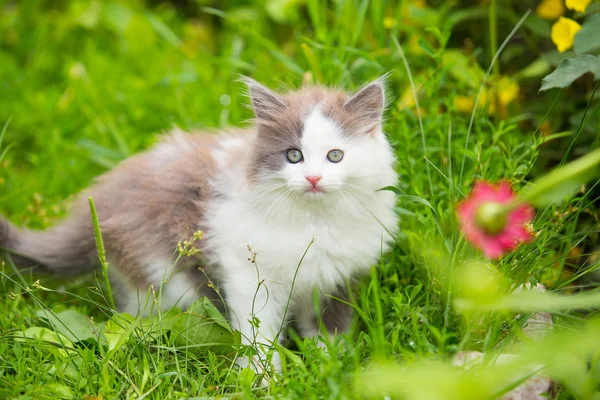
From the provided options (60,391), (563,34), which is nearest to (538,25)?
(563,34)

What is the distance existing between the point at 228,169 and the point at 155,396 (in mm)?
860

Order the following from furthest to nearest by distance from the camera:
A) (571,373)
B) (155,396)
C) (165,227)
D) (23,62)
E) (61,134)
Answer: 1. (23,62)
2. (61,134)
3. (165,227)
4. (155,396)
5. (571,373)

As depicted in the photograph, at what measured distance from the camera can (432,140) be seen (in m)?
2.62

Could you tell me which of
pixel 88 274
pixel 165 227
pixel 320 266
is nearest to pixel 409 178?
pixel 320 266

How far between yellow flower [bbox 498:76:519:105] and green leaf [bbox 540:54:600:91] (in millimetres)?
876

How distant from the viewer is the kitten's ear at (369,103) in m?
2.05

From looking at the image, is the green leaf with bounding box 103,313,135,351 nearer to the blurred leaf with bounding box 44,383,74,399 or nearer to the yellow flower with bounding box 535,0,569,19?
the blurred leaf with bounding box 44,383,74,399

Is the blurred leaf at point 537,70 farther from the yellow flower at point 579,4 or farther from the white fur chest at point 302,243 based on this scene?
the white fur chest at point 302,243

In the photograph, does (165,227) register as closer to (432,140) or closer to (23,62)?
(432,140)

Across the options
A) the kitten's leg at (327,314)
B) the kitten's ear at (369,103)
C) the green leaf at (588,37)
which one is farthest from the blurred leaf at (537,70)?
the kitten's leg at (327,314)

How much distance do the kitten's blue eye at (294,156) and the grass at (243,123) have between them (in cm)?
35

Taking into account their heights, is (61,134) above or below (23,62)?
below

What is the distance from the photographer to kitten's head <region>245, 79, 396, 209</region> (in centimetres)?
194

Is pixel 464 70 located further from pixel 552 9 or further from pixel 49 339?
pixel 49 339
